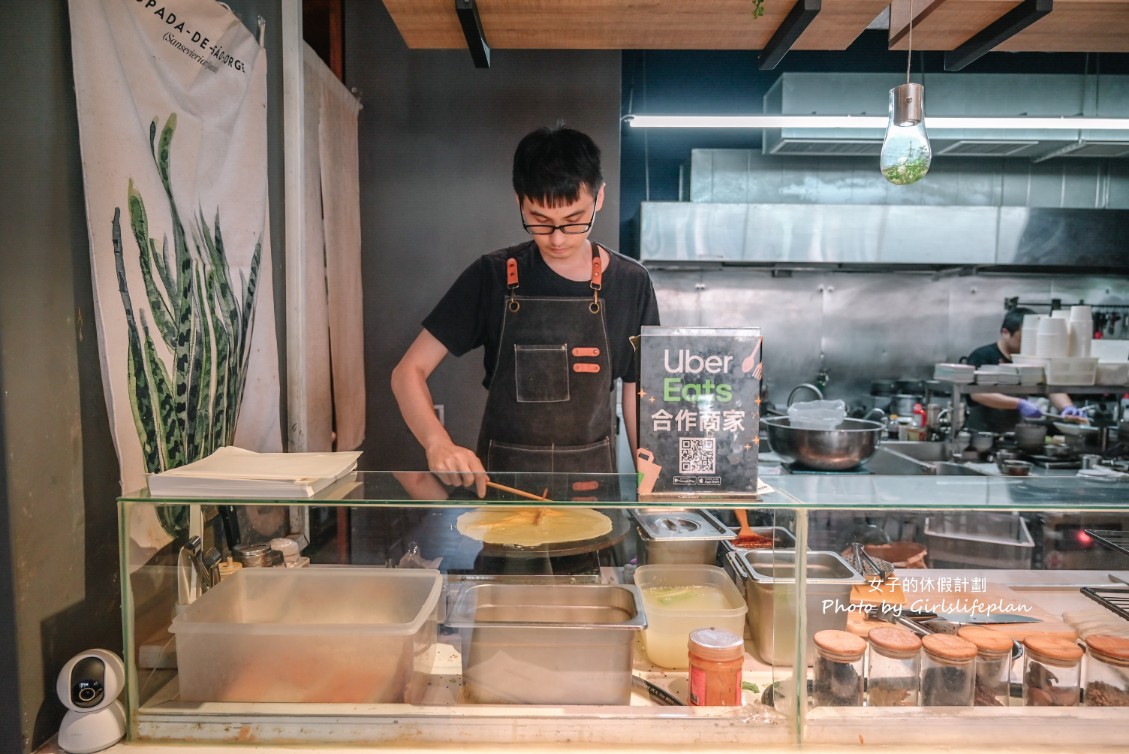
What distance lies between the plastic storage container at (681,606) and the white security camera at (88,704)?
91cm

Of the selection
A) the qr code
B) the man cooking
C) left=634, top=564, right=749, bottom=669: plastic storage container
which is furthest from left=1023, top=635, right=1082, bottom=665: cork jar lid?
the man cooking

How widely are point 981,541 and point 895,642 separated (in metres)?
2.03

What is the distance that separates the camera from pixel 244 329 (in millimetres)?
2105

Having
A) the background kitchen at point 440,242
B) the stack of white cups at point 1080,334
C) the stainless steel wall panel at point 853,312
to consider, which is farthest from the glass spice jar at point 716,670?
the stainless steel wall panel at point 853,312

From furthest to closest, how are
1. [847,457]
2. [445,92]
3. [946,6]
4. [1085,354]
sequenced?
[1085,354]
[445,92]
[847,457]
[946,6]

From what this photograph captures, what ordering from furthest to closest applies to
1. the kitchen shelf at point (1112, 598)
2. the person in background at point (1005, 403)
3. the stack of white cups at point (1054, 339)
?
the person in background at point (1005, 403)
the stack of white cups at point (1054, 339)
the kitchen shelf at point (1112, 598)

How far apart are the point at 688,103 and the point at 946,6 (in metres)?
4.26

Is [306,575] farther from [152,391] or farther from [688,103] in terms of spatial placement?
[688,103]

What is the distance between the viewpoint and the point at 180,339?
5.58 ft

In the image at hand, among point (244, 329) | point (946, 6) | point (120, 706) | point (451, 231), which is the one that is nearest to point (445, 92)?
point (451, 231)

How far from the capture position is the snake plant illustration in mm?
1509

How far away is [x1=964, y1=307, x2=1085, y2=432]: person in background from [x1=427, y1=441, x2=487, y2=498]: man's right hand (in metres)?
3.90

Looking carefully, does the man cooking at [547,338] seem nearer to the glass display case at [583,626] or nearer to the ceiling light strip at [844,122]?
the glass display case at [583,626]

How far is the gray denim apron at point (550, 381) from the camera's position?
8.16ft
